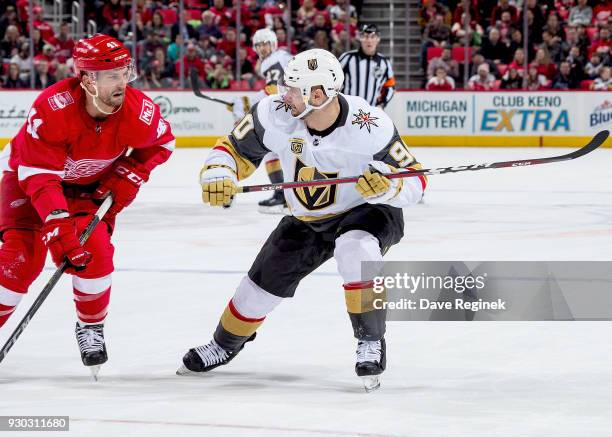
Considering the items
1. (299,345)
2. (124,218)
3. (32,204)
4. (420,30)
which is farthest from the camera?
(420,30)

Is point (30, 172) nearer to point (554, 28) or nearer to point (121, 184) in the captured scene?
point (121, 184)

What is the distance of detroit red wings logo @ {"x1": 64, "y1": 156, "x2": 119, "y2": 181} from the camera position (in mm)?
3807

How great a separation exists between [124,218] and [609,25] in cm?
829

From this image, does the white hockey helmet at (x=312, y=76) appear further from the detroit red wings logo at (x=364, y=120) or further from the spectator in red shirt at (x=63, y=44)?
the spectator in red shirt at (x=63, y=44)

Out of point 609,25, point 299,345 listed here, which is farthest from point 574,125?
point 299,345

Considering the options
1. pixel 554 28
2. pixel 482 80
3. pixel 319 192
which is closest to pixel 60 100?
pixel 319 192

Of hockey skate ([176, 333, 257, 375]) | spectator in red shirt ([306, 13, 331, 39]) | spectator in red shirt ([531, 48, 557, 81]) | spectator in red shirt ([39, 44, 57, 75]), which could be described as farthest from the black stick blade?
spectator in red shirt ([306, 13, 331, 39])

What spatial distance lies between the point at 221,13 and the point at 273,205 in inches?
290

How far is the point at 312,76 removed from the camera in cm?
362

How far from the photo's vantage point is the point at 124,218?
8016mm

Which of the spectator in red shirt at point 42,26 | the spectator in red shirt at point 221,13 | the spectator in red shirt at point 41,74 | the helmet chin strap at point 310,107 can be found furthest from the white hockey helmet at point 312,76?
the spectator in red shirt at point 221,13

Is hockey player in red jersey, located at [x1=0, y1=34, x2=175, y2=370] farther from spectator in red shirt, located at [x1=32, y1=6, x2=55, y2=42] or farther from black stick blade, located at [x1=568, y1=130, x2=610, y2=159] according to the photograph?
spectator in red shirt, located at [x1=32, y1=6, x2=55, y2=42]

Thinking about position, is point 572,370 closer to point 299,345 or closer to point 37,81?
point 299,345

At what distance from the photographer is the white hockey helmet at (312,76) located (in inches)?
142
